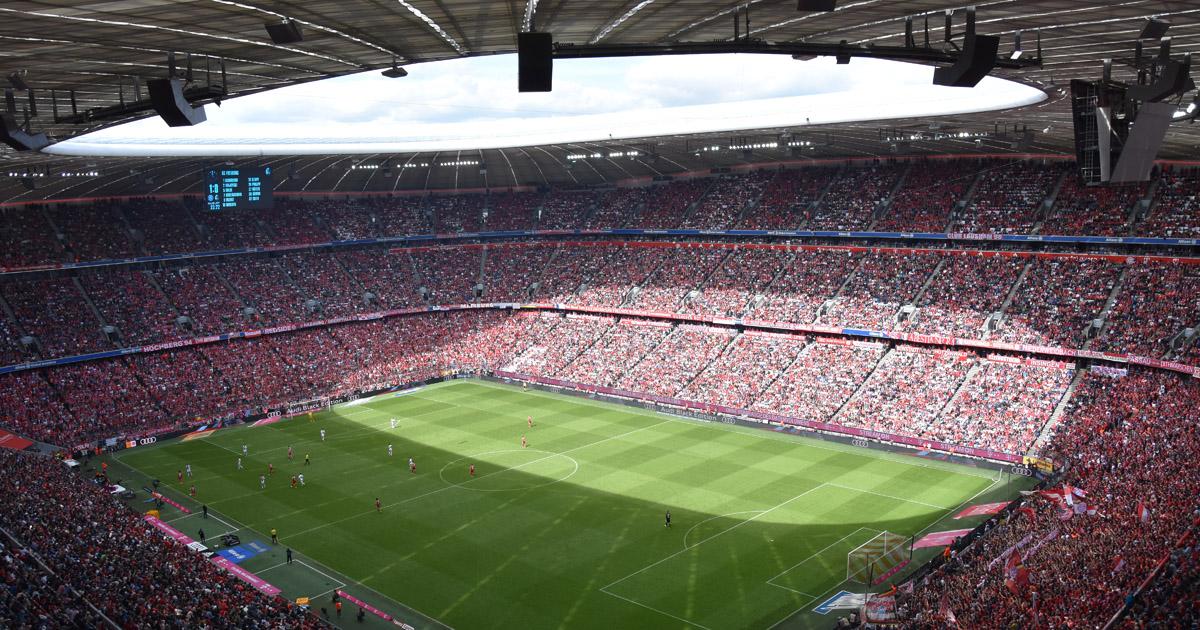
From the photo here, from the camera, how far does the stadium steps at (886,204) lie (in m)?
59.6

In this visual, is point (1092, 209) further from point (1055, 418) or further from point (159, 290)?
point (159, 290)

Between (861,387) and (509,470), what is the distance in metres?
20.5

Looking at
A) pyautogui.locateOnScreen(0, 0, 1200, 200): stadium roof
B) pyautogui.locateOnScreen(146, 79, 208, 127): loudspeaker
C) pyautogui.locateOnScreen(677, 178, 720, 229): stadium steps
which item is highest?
pyautogui.locateOnScreen(0, 0, 1200, 200): stadium roof

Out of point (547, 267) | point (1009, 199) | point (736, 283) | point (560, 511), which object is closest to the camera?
point (560, 511)

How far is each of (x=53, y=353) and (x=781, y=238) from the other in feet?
159

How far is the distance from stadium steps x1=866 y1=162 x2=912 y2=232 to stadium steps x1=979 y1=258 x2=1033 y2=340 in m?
10.6

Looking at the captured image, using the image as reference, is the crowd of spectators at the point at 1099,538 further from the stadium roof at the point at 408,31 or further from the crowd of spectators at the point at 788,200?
the crowd of spectators at the point at 788,200

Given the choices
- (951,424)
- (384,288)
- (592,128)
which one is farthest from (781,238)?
(384,288)

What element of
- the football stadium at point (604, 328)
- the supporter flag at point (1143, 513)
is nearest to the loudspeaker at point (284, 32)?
the football stadium at point (604, 328)

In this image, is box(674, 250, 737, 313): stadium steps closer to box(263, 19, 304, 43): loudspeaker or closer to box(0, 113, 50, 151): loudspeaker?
box(0, 113, 50, 151): loudspeaker

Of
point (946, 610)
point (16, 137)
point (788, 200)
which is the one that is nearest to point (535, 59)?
point (946, 610)

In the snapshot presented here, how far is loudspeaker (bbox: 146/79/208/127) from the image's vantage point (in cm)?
1991

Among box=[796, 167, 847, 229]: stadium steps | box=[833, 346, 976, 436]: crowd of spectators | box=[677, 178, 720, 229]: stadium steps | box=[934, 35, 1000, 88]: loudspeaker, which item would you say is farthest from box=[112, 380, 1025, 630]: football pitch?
box=[677, 178, 720, 229]: stadium steps

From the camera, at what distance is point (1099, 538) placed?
25.0 meters
